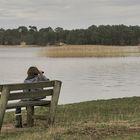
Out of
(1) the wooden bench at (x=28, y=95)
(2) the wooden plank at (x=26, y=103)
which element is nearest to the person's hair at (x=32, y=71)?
(1) the wooden bench at (x=28, y=95)

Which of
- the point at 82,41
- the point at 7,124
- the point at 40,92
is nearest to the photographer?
the point at 40,92

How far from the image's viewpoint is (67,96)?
24750 millimetres

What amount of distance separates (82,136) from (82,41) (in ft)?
309

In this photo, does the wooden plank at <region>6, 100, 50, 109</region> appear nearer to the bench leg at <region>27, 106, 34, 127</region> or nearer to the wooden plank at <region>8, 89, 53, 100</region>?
the wooden plank at <region>8, 89, 53, 100</region>

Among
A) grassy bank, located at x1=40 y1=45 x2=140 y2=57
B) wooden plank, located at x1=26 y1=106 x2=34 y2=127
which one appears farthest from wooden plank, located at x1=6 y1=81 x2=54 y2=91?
grassy bank, located at x1=40 y1=45 x2=140 y2=57

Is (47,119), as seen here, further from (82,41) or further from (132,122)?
(82,41)

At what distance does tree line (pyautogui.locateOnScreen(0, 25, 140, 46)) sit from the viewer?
344 feet

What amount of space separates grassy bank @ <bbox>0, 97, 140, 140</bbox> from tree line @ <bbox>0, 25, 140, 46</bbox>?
290ft

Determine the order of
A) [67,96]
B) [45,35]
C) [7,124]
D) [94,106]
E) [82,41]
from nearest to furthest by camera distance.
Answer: [7,124], [94,106], [67,96], [82,41], [45,35]

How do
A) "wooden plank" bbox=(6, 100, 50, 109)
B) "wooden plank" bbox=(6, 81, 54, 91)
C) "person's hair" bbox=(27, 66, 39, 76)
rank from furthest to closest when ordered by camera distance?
"person's hair" bbox=(27, 66, 39, 76), "wooden plank" bbox=(6, 100, 50, 109), "wooden plank" bbox=(6, 81, 54, 91)

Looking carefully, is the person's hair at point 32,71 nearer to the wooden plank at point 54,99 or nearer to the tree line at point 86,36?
the wooden plank at point 54,99

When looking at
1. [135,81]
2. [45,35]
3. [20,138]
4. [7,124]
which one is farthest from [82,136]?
[45,35]

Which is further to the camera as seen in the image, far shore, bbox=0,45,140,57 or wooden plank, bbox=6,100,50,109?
far shore, bbox=0,45,140,57

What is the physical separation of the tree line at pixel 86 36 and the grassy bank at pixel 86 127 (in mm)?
88282
